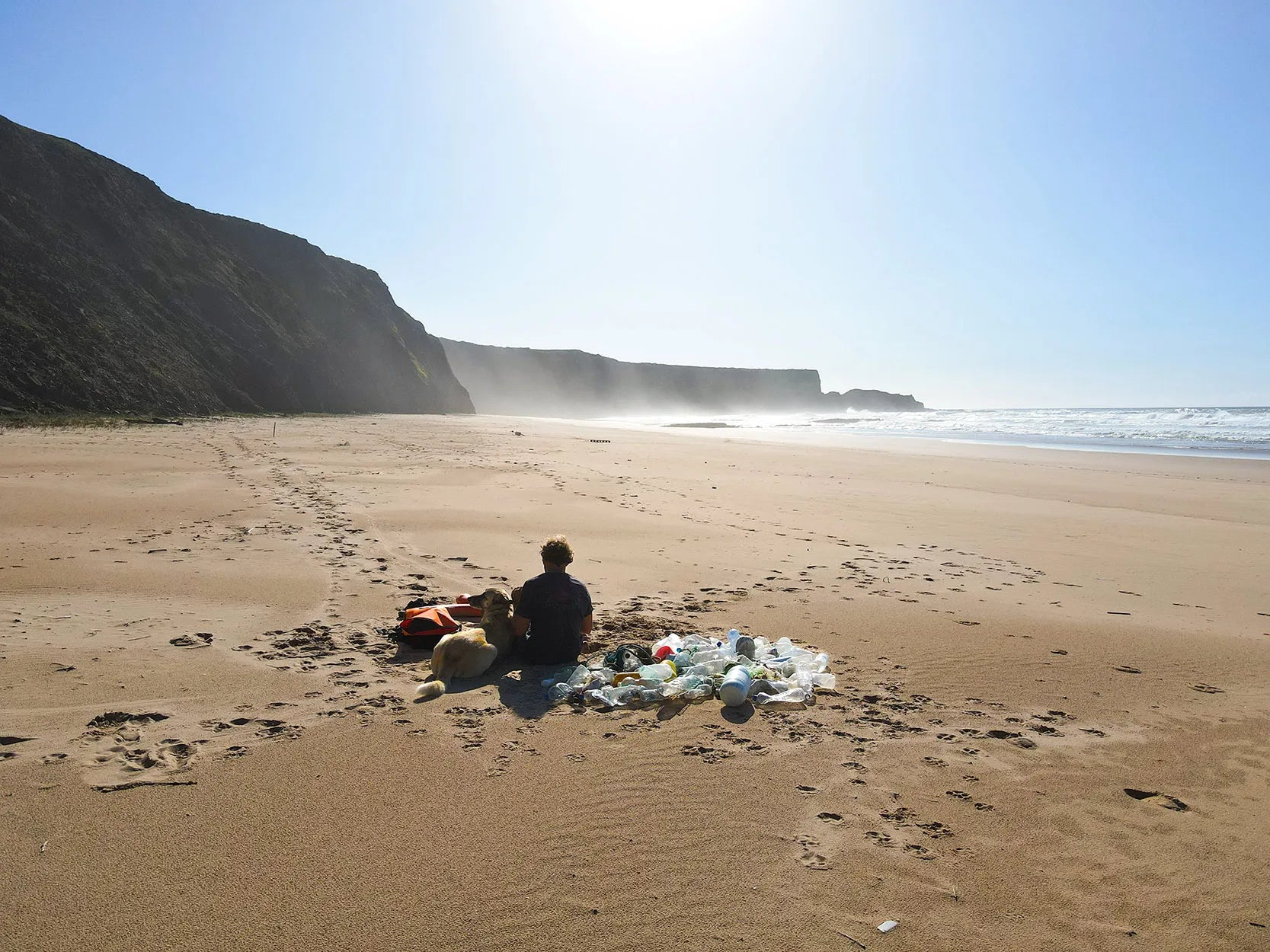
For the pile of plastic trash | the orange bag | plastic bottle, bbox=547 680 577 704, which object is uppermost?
the orange bag

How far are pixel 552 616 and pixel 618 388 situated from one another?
11742cm

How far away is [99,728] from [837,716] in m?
4.13

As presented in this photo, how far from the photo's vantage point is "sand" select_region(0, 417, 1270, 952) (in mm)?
2588

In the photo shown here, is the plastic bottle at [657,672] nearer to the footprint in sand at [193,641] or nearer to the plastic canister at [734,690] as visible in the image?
the plastic canister at [734,690]

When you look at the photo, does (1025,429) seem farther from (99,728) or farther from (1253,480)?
(99,728)

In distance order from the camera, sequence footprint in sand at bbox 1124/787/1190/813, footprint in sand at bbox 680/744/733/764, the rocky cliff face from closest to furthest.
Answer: footprint in sand at bbox 1124/787/1190/813 < footprint in sand at bbox 680/744/733/764 < the rocky cliff face

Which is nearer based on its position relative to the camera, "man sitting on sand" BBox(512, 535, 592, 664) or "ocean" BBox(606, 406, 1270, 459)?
"man sitting on sand" BBox(512, 535, 592, 664)

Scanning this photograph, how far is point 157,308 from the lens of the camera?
3741 centimetres

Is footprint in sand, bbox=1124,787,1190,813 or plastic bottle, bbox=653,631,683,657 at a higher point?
plastic bottle, bbox=653,631,683,657

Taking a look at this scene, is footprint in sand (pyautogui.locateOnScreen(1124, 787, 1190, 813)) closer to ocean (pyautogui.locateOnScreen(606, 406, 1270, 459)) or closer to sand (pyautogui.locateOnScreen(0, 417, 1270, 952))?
sand (pyautogui.locateOnScreen(0, 417, 1270, 952))

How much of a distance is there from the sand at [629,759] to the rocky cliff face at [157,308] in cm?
2525

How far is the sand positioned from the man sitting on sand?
0.25 meters

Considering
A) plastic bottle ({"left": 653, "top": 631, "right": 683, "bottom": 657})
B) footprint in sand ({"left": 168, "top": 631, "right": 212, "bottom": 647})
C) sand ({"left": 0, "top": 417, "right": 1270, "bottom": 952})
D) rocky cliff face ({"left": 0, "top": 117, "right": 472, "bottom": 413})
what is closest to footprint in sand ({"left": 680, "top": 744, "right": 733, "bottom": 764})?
sand ({"left": 0, "top": 417, "right": 1270, "bottom": 952})

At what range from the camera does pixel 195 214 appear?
48.3 metres
